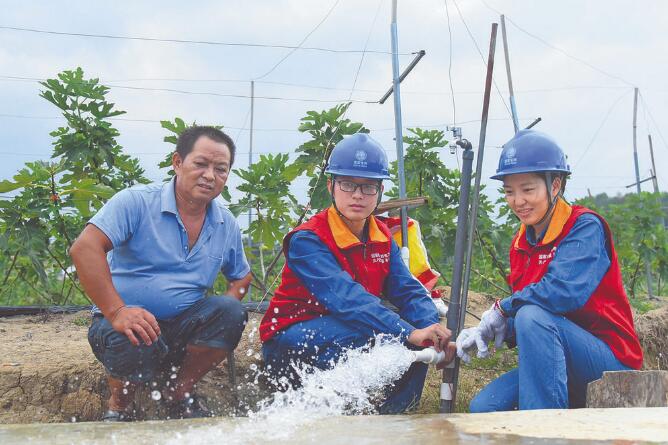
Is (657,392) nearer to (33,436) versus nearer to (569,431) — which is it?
(569,431)

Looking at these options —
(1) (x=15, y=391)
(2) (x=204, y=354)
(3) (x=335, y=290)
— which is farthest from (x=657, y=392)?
(1) (x=15, y=391)

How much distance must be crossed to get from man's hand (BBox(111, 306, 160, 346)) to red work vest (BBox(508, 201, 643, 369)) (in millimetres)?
1582

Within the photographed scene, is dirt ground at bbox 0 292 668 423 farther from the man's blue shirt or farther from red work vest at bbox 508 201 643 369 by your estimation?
red work vest at bbox 508 201 643 369

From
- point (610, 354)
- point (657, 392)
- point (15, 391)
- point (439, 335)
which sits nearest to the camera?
point (657, 392)

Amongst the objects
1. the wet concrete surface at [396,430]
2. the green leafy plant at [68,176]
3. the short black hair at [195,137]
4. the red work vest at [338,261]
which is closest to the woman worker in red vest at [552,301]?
the wet concrete surface at [396,430]

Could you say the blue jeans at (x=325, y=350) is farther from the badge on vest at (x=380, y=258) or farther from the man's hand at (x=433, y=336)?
the badge on vest at (x=380, y=258)

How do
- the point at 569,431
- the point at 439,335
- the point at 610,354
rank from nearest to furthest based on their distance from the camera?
the point at 569,431 → the point at 610,354 → the point at 439,335

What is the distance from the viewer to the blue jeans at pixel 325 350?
3244 mm

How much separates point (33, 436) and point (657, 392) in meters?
2.03

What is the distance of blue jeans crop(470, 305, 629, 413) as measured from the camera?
9.18ft

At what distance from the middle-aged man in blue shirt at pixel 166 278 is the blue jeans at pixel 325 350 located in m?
0.23

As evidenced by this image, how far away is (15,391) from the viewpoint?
3535 millimetres

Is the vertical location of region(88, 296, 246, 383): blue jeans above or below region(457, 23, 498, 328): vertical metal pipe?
below

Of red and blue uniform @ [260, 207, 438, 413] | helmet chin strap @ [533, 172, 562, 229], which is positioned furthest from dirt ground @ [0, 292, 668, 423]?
helmet chin strap @ [533, 172, 562, 229]
